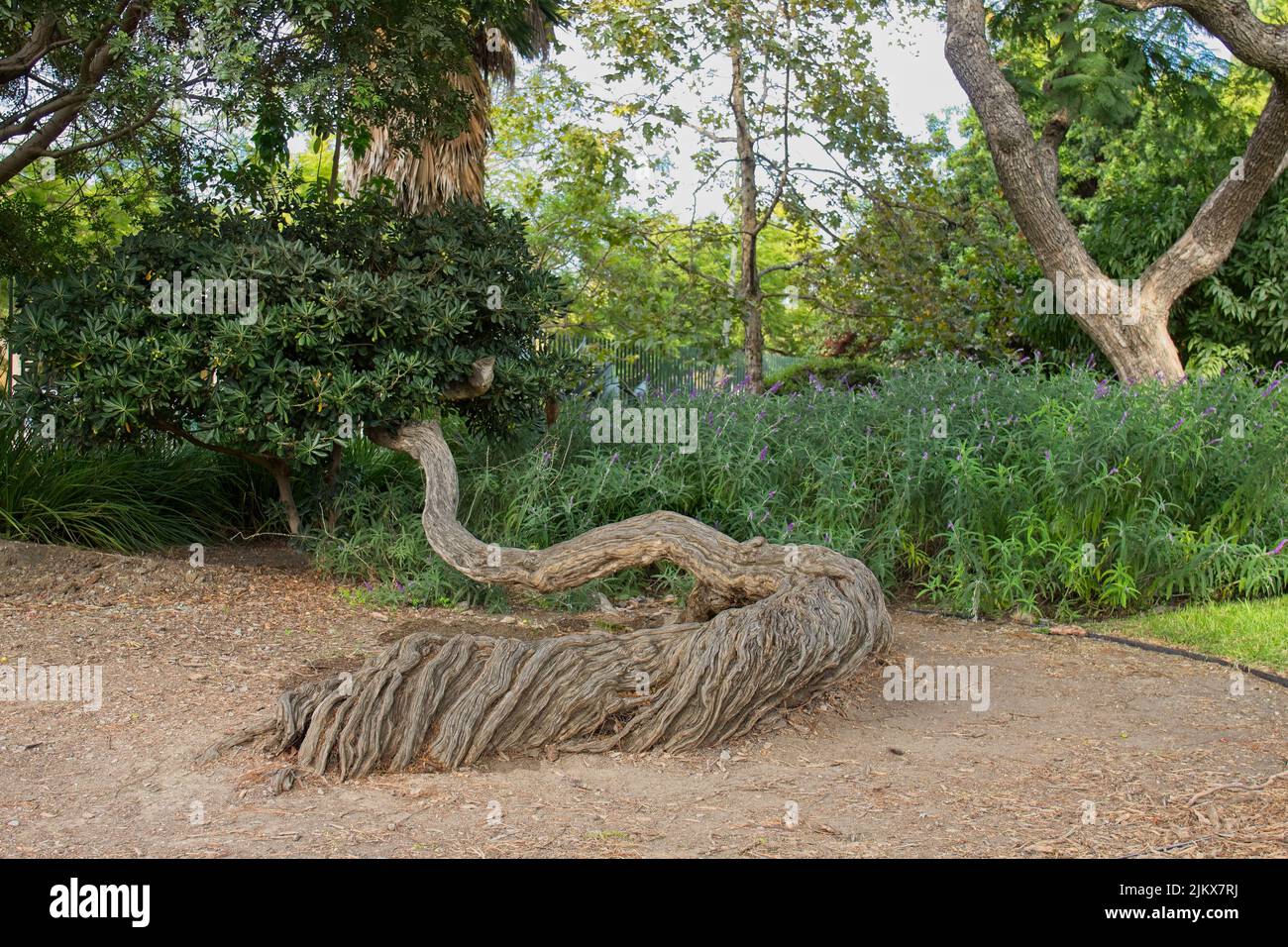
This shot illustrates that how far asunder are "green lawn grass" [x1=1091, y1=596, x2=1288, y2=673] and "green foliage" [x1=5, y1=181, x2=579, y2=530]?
15.2ft

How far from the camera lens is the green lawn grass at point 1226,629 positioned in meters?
6.41

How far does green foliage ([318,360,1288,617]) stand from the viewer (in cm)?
759

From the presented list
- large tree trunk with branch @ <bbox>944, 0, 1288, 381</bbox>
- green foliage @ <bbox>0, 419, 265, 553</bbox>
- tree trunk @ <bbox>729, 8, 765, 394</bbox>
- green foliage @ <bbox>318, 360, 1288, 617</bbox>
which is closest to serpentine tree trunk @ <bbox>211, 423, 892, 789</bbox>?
green foliage @ <bbox>318, 360, 1288, 617</bbox>

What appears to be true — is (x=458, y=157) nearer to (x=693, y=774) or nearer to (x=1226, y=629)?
(x=1226, y=629)

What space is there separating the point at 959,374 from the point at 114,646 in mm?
6690

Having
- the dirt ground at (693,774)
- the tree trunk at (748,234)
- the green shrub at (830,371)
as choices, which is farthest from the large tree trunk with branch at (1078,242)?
the dirt ground at (693,774)

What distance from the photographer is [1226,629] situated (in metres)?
6.88

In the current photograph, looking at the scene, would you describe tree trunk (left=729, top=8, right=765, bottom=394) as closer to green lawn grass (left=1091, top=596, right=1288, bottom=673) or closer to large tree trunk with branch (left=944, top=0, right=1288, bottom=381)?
large tree trunk with branch (left=944, top=0, right=1288, bottom=381)

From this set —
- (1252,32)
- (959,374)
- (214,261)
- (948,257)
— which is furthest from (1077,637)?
(948,257)

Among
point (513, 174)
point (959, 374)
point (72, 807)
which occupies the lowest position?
point (72, 807)

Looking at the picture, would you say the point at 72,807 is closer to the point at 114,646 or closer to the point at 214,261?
the point at 114,646

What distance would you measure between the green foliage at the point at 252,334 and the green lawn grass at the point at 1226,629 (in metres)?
4.65

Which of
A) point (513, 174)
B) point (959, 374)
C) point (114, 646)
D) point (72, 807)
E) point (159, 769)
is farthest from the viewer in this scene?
point (513, 174)

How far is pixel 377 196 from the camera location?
8016 mm
